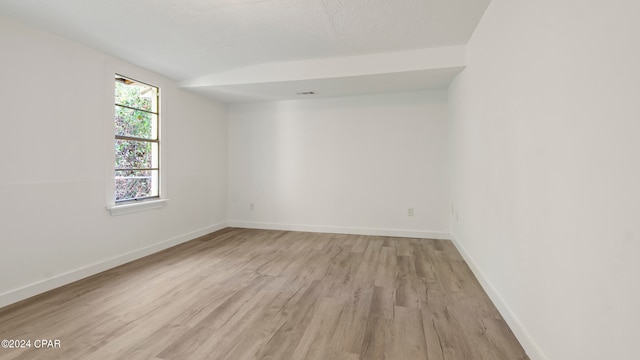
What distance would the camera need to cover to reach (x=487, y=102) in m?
2.40

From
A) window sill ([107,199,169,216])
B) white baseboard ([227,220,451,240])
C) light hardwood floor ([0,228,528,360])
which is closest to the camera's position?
light hardwood floor ([0,228,528,360])

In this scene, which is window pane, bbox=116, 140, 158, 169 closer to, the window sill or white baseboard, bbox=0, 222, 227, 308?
the window sill

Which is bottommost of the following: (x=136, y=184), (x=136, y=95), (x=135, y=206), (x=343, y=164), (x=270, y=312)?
(x=270, y=312)

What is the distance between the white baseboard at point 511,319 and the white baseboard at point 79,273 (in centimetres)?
375

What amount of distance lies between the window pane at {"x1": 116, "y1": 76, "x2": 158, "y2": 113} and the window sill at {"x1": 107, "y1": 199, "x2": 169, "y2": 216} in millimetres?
1184

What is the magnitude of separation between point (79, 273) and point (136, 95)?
2.11m

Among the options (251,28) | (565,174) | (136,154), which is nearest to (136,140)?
(136,154)

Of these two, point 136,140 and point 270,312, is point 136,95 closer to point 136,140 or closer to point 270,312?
point 136,140

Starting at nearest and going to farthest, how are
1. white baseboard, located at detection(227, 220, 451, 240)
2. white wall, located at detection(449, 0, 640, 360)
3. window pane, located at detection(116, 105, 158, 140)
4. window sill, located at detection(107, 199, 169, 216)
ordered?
white wall, located at detection(449, 0, 640, 360), window sill, located at detection(107, 199, 169, 216), window pane, located at detection(116, 105, 158, 140), white baseboard, located at detection(227, 220, 451, 240)

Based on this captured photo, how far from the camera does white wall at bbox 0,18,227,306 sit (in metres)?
2.32

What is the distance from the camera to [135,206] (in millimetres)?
3398

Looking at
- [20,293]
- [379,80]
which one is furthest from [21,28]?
[379,80]

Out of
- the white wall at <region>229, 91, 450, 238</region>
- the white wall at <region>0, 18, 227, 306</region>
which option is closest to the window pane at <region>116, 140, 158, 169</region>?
the white wall at <region>0, 18, 227, 306</region>

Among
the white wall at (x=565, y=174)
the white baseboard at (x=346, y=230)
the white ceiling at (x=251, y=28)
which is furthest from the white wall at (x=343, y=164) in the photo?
the white wall at (x=565, y=174)
